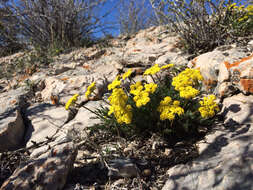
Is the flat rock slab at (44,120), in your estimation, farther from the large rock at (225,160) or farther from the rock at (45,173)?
the large rock at (225,160)

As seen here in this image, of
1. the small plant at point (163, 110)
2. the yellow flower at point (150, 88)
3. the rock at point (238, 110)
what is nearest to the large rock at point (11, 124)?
the small plant at point (163, 110)

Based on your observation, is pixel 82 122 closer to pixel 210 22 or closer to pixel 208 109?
pixel 208 109

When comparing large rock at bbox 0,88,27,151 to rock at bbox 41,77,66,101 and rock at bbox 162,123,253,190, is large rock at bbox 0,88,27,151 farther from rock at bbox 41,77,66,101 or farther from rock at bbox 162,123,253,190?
rock at bbox 162,123,253,190

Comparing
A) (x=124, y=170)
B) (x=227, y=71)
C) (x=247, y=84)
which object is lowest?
(x=124, y=170)

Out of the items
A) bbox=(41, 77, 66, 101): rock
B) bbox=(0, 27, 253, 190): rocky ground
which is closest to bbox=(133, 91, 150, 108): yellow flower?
bbox=(0, 27, 253, 190): rocky ground

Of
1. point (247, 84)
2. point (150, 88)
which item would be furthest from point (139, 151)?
point (247, 84)

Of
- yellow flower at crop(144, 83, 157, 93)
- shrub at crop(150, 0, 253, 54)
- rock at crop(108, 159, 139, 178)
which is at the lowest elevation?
rock at crop(108, 159, 139, 178)
